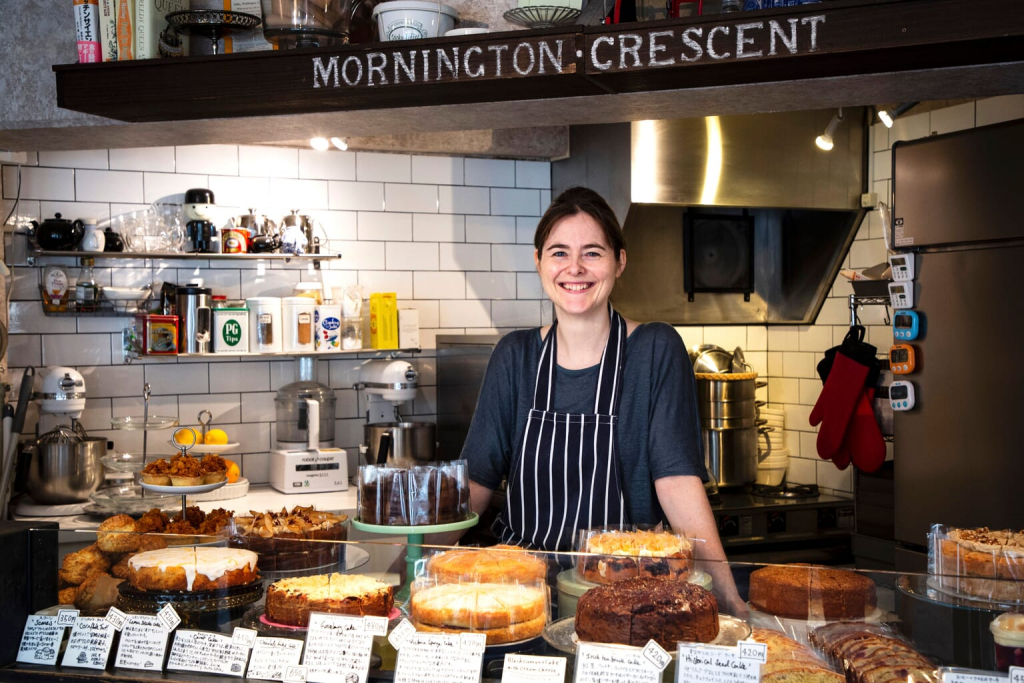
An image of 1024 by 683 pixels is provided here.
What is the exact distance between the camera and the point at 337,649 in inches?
58.7

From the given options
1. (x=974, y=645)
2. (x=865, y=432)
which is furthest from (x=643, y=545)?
(x=865, y=432)

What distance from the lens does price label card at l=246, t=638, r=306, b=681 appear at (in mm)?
1501

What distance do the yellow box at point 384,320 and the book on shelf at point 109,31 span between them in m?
2.05

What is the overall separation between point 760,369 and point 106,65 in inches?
149

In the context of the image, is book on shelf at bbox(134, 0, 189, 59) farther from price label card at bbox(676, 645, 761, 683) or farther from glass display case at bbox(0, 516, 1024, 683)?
price label card at bbox(676, 645, 761, 683)

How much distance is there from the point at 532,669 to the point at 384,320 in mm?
3185

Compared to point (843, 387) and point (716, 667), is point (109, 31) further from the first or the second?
point (843, 387)

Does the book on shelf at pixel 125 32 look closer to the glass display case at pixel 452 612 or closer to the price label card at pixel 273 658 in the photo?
the glass display case at pixel 452 612

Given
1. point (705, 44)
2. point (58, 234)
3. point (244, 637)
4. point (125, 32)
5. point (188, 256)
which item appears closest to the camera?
point (244, 637)

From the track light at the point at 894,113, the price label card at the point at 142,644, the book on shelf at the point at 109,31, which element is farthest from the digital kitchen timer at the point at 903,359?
the price label card at the point at 142,644

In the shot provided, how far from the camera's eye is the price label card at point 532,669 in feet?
4.60

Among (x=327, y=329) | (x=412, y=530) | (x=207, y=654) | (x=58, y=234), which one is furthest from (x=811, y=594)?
(x=58, y=234)

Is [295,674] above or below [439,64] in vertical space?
below

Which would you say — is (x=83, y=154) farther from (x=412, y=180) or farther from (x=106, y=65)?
(x=106, y=65)
